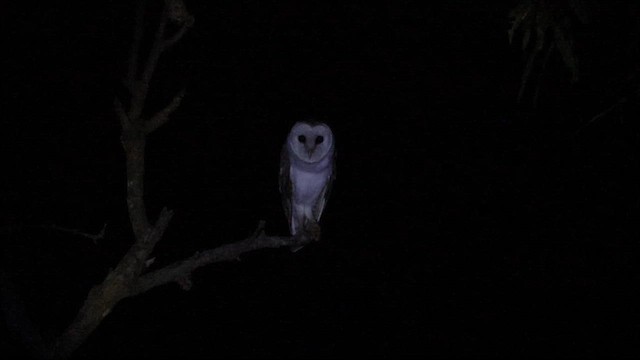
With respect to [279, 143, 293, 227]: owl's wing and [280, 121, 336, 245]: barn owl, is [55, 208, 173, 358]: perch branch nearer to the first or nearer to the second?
[280, 121, 336, 245]: barn owl

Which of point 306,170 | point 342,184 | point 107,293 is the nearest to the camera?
point 107,293

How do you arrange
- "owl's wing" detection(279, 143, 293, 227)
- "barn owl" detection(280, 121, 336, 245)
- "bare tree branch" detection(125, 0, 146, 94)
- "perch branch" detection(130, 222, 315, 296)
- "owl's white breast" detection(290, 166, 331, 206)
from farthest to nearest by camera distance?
"owl's wing" detection(279, 143, 293, 227) < "owl's white breast" detection(290, 166, 331, 206) < "barn owl" detection(280, 121, 336, 245) < "perch branch" detection(130, 222, 315, 296) < "bare tree branch" detection(125, 0, 146, 94)

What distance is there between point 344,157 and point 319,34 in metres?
1.65

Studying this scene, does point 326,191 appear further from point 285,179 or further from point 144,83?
point 144,83

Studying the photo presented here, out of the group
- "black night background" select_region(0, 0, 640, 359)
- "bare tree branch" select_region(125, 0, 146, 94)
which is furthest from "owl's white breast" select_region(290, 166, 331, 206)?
"bare tree branch" select_region(125, 0, 146, 94)

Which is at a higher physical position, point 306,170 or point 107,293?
point 306,170

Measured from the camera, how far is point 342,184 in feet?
22.4

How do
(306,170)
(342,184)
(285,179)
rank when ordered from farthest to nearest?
(342,184)
(285,179)
(306,170)

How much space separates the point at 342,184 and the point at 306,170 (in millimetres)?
2320

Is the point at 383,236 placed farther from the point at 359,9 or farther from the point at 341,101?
the point at 359,9

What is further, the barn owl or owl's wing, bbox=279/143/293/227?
owl's wing, bbox=279/143/293/227

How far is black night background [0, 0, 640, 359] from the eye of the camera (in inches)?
191

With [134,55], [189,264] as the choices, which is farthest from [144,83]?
[189,264]

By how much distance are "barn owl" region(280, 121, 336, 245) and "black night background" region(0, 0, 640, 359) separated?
1119mm
